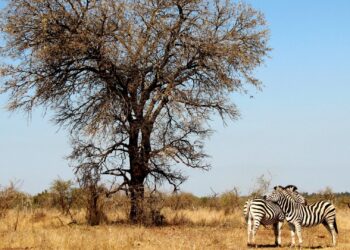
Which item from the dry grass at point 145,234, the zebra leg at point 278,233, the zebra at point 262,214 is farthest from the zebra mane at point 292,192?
the dry grass at point 145,234

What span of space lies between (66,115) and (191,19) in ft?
21.9

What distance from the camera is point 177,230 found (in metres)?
23.3

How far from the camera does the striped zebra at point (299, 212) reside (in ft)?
61.1

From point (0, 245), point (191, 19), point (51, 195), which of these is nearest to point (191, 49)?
point (191, 19)

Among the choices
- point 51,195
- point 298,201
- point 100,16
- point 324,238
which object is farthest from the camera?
point 51,195

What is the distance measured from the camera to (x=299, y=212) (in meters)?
18.8

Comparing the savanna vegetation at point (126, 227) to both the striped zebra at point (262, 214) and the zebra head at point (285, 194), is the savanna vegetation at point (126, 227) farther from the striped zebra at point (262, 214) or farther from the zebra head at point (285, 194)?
the zebra head at point (285, 194)

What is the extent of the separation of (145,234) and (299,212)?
523 centimetres

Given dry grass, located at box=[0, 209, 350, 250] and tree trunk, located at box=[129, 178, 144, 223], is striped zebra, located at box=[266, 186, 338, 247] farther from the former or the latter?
tree trunk, located at box=[129, 178, 144, 223]

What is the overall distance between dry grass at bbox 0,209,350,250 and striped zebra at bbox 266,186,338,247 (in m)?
0.71

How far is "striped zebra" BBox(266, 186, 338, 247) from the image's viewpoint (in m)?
18.6

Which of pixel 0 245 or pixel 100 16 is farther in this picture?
pixel 100 16

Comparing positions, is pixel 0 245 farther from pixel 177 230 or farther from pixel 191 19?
pixel 191 19

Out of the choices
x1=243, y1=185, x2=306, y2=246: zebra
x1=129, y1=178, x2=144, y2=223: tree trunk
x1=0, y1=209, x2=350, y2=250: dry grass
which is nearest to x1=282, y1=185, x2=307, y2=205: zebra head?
x1=243, y1=185, x2=306, y2=246: zebra
